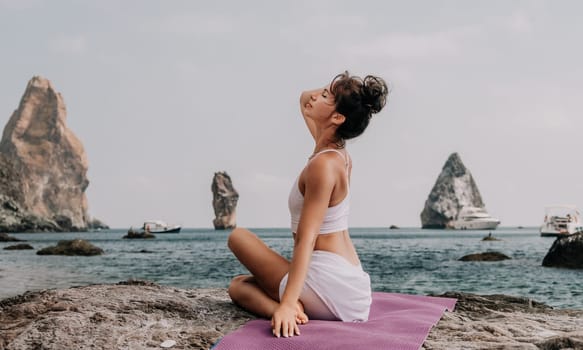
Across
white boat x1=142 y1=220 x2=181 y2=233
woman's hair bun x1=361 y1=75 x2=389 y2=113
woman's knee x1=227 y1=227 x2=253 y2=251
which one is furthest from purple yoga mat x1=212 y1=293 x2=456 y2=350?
white boat x1=142 y1=220 x2=181 y2=233

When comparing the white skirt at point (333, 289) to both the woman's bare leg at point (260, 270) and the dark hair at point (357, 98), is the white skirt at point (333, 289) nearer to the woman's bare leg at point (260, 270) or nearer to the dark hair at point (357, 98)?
the woman's bare leg at point (260, 270)

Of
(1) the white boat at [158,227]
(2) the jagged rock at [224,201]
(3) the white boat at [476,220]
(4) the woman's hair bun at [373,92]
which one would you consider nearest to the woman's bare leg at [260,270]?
(4) the woman's hair bun at [373,92]

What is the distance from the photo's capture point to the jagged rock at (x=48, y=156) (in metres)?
110

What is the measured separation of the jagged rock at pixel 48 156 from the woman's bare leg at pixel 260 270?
105 m

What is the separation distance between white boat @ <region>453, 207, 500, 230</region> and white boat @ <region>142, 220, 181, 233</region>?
56021 mm

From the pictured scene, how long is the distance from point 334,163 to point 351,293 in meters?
0.97

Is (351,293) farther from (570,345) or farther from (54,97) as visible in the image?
(54,97)

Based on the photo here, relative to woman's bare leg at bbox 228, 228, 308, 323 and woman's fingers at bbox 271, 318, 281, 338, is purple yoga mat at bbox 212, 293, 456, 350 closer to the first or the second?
woman's fingers at bbox 271, 318, 281, 338

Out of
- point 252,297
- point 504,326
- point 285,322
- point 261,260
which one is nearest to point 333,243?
point 261,260

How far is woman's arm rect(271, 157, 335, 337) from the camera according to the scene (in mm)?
3832

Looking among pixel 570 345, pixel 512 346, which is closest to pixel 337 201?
pixel 512 346

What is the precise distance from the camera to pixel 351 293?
423cm

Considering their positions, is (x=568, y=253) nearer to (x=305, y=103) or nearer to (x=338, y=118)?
(x=305, y=103)

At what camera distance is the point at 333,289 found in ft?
13.7
